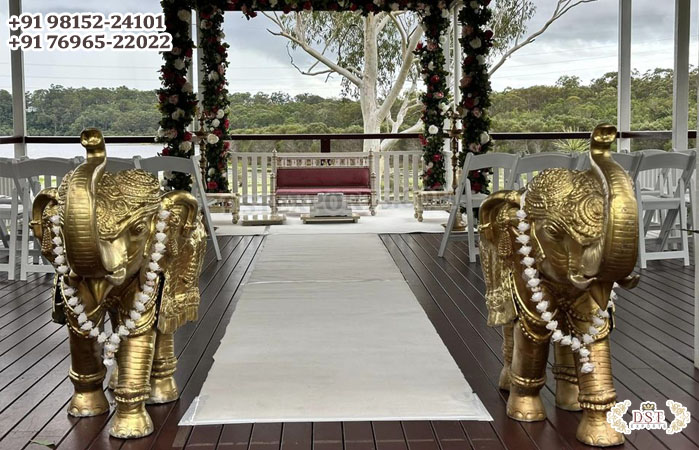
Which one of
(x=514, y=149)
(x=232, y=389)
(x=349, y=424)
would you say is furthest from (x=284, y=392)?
(x=514, y=149)

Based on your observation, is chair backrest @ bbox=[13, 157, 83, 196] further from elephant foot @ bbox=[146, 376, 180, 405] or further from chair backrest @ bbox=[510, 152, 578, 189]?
chair backrest @ bbox=[510, 152, 578, 189]

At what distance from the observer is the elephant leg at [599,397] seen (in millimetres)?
2699

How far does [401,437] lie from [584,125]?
1463 centimetres

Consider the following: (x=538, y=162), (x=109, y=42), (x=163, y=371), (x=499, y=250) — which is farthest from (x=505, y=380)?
(x=109, y=42)

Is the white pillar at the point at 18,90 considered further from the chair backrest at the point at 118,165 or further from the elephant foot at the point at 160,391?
the elephant foot at the point at 160,391

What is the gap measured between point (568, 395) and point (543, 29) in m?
14.3

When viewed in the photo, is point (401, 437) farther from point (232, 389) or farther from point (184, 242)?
point (184, 242)

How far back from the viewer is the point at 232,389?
3.35 meters

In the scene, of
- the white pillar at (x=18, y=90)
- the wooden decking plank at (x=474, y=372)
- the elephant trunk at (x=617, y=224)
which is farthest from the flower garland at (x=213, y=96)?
the elephant trunk at (x=617, y=224)

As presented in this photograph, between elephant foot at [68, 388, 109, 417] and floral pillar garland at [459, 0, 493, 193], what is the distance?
20.3 feet

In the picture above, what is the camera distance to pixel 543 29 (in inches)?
643

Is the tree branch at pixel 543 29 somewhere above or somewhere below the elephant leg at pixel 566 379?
above

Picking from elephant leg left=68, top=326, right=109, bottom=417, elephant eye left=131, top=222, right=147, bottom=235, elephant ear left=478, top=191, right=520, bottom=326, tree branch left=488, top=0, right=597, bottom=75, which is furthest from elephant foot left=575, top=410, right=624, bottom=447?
tree branch left=488, top=0, right=597, bottom=75

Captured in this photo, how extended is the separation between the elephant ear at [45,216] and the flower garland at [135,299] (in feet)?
0.13
